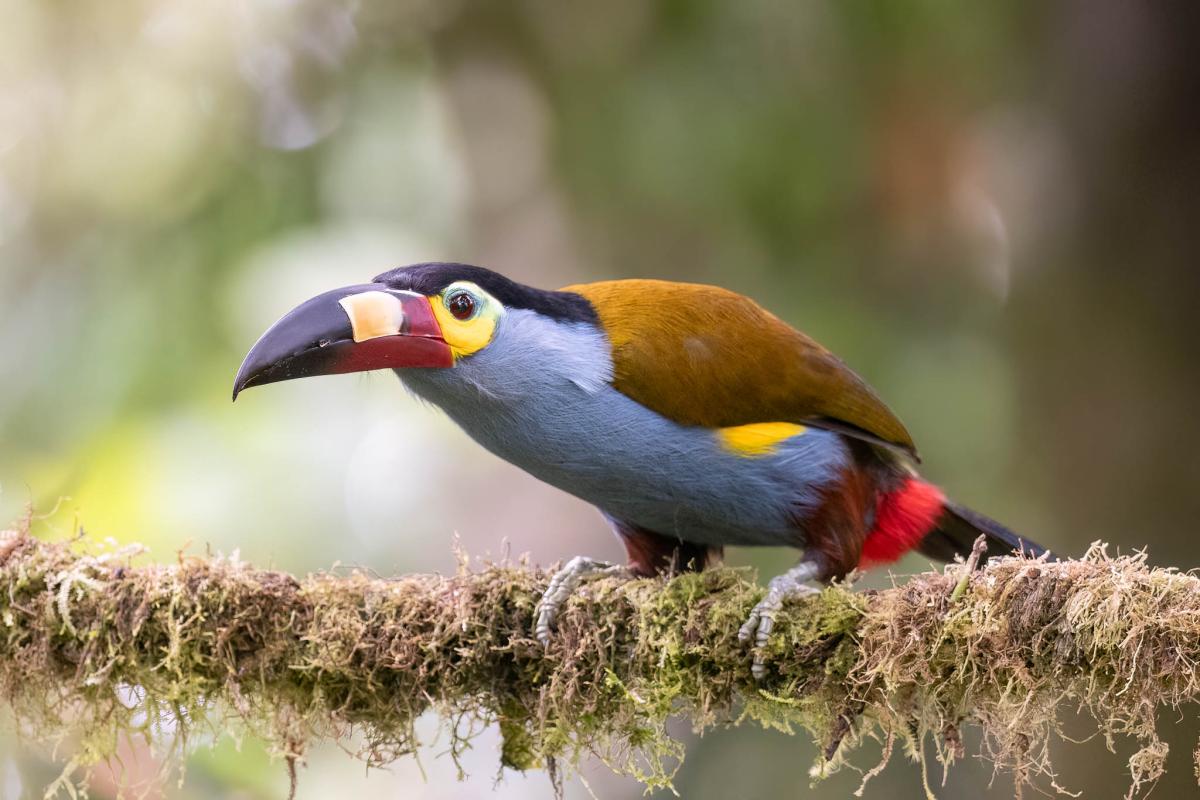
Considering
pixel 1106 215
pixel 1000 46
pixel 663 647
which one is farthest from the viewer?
pixel 1000 46

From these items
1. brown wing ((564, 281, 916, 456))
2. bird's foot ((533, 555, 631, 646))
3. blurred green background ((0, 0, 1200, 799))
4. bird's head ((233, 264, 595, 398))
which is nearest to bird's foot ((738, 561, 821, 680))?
bird's foot ((533, 555, 631, 646))

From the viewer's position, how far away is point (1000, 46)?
4.89m

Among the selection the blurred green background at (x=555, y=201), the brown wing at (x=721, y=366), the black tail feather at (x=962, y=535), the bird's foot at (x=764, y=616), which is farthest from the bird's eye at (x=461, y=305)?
the blurred green background at (x=555, y=201)

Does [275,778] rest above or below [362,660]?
below

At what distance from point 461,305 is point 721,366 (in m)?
0.65

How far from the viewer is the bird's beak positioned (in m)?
2.54

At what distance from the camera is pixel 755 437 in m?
2.90

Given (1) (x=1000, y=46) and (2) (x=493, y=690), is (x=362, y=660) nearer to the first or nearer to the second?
(2) (x=493, y=690)

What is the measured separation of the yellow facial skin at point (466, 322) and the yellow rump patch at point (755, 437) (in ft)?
1.96

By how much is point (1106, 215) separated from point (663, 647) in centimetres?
282

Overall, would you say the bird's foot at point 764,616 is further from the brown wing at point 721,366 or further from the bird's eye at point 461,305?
the bird's eye at point 461,305

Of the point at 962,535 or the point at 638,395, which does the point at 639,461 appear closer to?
the point at 638,395

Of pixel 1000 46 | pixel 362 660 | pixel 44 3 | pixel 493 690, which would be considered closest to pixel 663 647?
pixel 493 690

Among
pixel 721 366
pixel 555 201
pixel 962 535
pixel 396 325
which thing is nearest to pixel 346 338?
pixel 396 325
